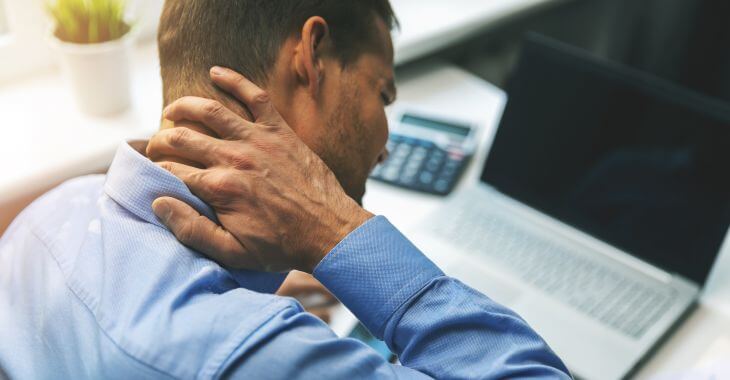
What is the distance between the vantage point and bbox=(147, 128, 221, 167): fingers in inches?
29.8

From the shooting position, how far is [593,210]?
1.21 metres

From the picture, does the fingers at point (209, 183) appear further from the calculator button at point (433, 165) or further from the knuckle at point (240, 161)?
the calculator button at point (433, 165)

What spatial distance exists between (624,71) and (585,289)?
1.14ft

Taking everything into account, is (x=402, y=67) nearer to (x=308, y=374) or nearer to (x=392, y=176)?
(x=392, y=176)

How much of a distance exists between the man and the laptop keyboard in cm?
34

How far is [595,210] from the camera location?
47.6 inches

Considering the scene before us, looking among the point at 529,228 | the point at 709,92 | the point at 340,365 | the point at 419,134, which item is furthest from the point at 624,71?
the point at 709,92

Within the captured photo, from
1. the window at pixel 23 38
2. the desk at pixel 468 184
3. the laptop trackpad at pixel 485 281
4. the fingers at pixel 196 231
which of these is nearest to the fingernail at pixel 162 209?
the fingers at pixel 196 231

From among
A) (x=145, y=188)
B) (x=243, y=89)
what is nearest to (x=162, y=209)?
(x=145, y=188)

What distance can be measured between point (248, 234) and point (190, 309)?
0.12 metres

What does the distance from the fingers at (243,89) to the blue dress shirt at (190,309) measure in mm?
110

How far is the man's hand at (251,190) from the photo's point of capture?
2.44 feet

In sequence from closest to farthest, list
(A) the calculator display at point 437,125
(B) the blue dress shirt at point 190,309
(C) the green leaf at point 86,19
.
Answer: (B) the blue dress shirt at point 190,309
(C) the green leaf at point 86,19
(A) the calculator display at point 437,125

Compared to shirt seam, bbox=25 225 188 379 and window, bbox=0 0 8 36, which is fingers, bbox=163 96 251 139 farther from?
window, bbox=0 0 8 36
